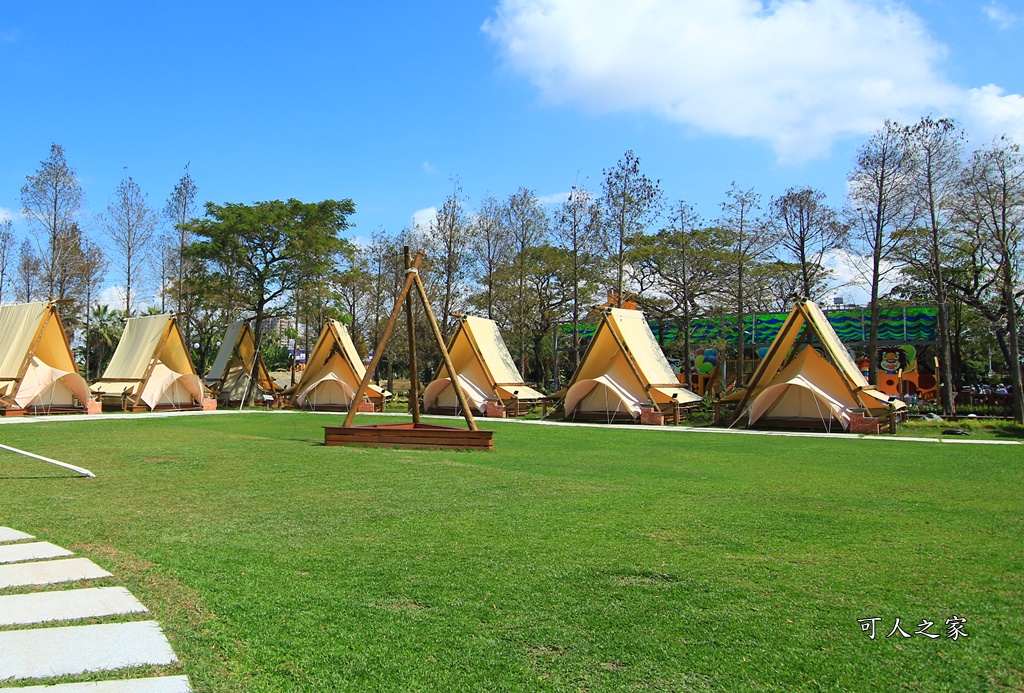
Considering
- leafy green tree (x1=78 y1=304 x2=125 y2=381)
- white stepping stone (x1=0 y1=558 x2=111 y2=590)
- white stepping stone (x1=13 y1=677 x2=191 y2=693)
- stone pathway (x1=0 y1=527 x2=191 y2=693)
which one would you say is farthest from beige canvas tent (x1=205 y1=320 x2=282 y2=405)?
white stepping stone (x1=13 y1=677 x2=191 y2=693)

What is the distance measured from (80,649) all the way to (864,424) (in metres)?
21.9

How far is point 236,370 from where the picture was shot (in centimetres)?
3766

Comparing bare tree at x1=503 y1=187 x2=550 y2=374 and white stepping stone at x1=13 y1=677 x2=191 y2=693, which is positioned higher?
bare tree at x1=503 y1=187 x2=550 y2=374

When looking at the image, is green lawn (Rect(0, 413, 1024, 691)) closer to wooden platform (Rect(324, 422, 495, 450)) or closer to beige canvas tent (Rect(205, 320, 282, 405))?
wooden platform (Rect(324, 422, 495, 450))

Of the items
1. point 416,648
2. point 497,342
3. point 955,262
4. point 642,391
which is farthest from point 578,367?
point 416,648

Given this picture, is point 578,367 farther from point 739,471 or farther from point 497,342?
point 739,471

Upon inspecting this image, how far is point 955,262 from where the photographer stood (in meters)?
32.9

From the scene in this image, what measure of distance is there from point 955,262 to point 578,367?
18659 mm

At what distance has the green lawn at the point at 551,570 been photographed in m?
3.87

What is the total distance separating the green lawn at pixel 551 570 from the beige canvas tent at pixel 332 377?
2152 centimetres

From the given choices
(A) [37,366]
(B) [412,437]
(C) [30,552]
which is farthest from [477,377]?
(C) [30,552]

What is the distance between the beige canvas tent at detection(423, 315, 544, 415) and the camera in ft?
101

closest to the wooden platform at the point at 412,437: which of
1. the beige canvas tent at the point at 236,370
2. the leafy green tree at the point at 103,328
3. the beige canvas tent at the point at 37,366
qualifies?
the beige canvas tent at the point at 37,366

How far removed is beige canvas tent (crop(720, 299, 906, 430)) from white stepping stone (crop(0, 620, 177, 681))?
2118 cm
